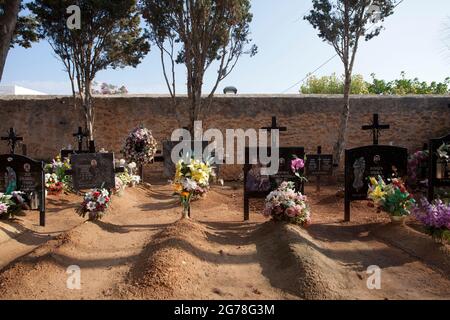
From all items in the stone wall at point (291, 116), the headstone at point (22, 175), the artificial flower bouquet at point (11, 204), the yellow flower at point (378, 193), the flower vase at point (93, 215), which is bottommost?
the flower vase at point (93, 215)

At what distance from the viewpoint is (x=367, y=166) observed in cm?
748

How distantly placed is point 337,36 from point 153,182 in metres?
7.87

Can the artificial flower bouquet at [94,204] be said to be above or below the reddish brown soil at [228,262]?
above

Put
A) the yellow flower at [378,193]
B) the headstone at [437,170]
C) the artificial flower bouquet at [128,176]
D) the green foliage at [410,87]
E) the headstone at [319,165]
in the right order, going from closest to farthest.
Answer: the yellow flower at [378,193] → the headstone at [437,170] → the artificial flower bouquet at [128,176] → the headstone at [319,165] → the green foliage at [410,87]

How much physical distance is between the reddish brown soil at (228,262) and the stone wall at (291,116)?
302 inches

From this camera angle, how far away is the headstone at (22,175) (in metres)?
7.30

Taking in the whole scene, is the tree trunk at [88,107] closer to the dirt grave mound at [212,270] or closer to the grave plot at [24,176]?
the grave plot at [24,176]

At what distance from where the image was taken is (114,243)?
5.91 m

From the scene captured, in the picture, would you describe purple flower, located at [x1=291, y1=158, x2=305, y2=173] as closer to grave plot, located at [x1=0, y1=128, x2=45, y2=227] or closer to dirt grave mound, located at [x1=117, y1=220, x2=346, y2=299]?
dirt grave mound, located at [x1=117, y1=220, x2=346, y2=299]

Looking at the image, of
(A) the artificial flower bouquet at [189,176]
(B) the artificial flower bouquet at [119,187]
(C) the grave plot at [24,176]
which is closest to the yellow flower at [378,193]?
(A) the artificial flower bouquet at [189,176]

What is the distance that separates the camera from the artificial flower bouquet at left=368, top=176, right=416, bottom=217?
6453mm

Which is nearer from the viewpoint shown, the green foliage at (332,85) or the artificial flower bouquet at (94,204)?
the artificial flower bouquet at (94,204)

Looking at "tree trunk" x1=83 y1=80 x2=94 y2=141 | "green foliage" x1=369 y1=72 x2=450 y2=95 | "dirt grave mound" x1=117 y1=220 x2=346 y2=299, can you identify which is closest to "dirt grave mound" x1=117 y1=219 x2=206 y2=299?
"dirt grave mound" x1=117 y1=220 x2=346 y2=299

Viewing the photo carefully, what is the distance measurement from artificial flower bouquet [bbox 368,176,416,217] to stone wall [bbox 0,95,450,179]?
8210 millimetres
